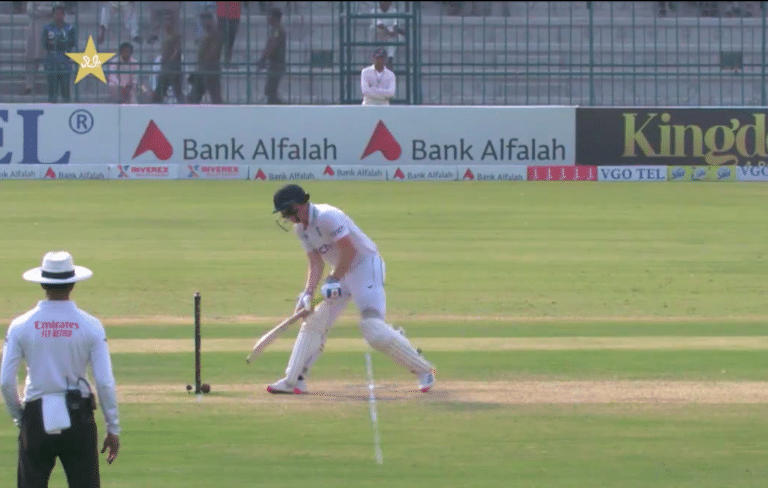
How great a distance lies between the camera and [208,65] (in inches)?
1116

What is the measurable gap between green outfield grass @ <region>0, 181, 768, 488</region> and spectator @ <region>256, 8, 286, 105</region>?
3296mm

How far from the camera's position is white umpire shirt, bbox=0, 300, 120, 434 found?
6.51 meters

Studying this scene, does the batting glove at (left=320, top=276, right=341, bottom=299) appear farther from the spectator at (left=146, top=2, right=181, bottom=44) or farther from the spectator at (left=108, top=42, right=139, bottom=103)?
the spectator at (left=146, top=2, right=181, bottom=44)

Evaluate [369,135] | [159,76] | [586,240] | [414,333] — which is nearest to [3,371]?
[414,333]

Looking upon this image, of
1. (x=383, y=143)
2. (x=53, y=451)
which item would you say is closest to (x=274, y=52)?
(x=383, y=143)

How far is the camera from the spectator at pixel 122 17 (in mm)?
29516

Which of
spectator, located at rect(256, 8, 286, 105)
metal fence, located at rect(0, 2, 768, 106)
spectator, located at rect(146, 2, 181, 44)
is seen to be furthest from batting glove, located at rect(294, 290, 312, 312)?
spectator, located at rect(146, 2, 181, 44)

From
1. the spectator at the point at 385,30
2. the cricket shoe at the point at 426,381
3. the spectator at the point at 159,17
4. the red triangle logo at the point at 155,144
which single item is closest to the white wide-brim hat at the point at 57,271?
the cricket shoe at the point at 426,381

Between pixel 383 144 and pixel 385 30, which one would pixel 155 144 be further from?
pixel 385 30

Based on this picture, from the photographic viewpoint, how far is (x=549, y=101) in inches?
1138

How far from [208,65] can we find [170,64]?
759mm

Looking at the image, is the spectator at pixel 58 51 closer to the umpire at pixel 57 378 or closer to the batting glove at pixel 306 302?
the batting glove at pixel 306 302

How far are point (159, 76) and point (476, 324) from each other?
16.0 m

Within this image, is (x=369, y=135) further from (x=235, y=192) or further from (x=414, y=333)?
(x=414, y=333)
